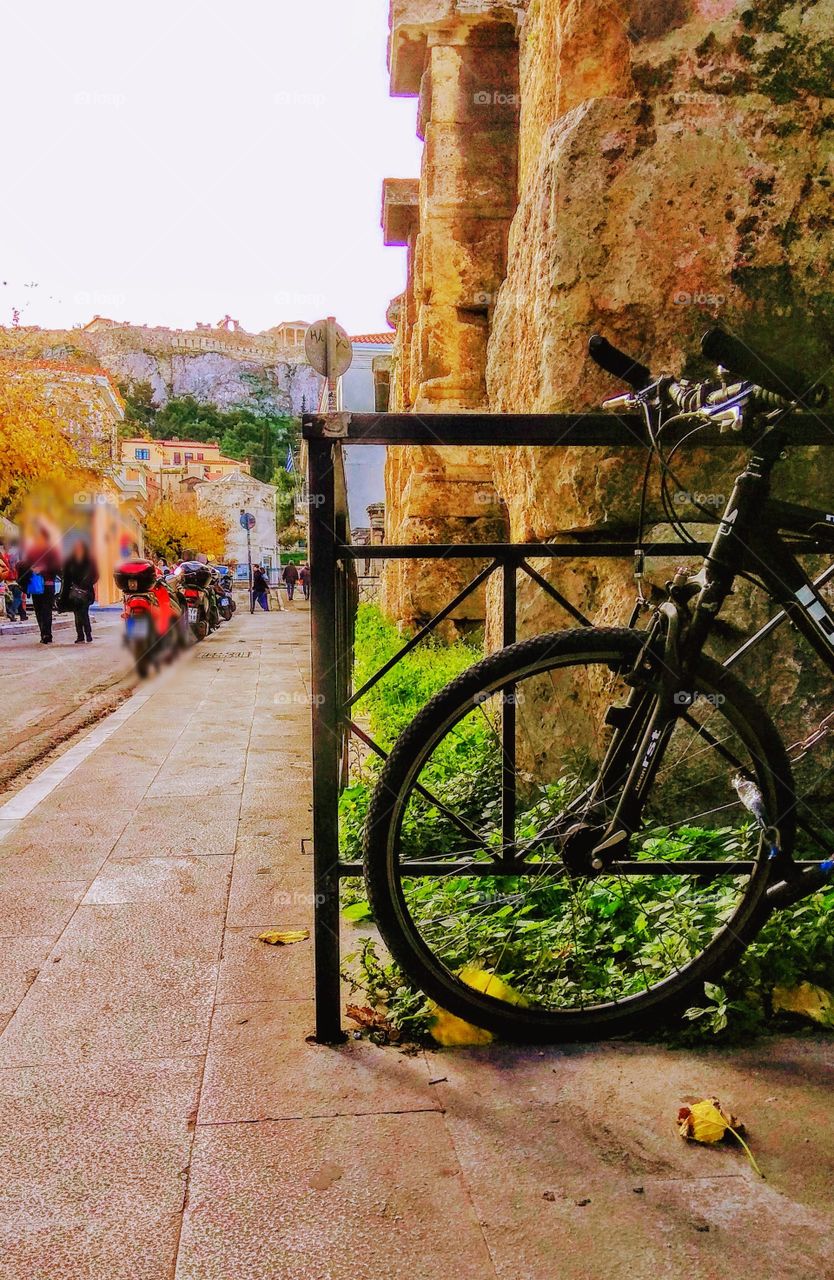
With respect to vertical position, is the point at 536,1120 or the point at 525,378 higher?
the point at 525,378

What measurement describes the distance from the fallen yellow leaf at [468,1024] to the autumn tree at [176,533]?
60422 mm

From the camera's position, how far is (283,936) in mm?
3186

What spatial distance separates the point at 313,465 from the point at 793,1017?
5.83 ft

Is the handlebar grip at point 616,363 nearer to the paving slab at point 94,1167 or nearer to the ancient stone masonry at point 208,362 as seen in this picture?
the paving slab at point 94,1167

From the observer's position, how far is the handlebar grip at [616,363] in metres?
2.14

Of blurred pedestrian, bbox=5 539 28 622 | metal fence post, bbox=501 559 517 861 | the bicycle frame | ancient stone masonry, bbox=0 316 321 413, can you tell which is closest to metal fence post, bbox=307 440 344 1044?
metal fence post, bbox=501 559 517 861

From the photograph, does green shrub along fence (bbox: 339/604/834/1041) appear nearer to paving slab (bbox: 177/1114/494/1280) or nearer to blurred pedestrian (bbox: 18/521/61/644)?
paving slab (bbox: 177/1114/494/1280)

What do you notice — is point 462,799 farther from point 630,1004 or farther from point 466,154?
point 466,154

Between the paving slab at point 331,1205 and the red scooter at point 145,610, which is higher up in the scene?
the red scooter at point 145,610

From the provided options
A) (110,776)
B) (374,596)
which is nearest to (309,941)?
(110,776)

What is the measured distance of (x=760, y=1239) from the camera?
66.2 inches

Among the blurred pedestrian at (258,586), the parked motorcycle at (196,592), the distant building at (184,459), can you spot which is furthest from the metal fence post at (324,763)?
the distant building at (184,459)

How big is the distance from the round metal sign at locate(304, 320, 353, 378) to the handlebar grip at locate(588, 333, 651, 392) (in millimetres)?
9442

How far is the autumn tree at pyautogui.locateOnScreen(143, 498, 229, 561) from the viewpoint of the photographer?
7131 cm
